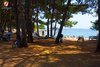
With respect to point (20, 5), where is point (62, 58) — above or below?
below

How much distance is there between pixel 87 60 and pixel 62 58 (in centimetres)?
131

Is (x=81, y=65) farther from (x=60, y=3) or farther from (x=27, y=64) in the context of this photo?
(x=60, y=3)

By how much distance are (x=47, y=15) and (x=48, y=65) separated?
31.8 meters

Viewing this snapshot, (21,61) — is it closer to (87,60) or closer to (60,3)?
(87,60)

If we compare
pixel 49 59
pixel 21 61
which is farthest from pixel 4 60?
pixel 49 59

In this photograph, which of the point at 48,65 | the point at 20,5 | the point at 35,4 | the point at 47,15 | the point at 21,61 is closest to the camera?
the point at 48,65

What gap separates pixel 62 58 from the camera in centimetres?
1531

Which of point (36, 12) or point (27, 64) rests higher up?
point (36, 12)

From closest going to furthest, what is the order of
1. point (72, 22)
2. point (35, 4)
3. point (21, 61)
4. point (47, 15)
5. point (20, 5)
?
point (21, 61)
point (20, 5)
point (35, 4)
point (47, 15)
point (72, 22)

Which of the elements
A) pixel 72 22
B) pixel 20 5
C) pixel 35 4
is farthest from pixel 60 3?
pixel 72 22

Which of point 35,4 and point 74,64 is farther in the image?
point 35,4

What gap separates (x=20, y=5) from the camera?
22656 mm

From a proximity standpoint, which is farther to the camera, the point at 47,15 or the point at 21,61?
the point at 47,15

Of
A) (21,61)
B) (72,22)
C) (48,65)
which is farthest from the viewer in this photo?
(72,22)
